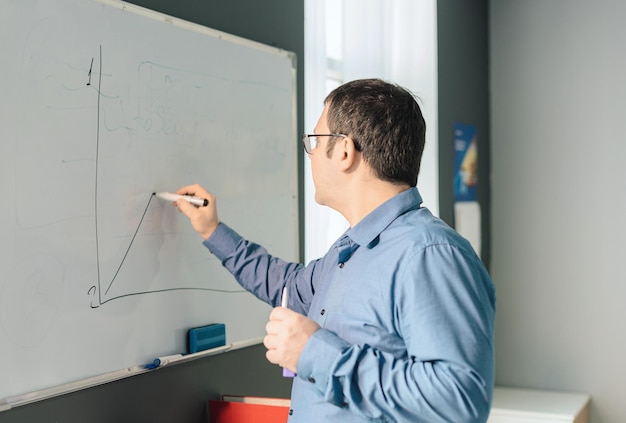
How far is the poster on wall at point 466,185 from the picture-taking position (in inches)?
147

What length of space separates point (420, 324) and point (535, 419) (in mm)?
2260

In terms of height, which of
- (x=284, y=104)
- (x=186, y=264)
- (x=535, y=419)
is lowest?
(x=535, y=419)

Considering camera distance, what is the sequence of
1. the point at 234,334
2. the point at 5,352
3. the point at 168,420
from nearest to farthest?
the point at 5,352, the point at 168,420, the point at 234,334

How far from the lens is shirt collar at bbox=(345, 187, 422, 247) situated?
5.20 ft

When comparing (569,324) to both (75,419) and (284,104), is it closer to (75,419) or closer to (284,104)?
(284,104)

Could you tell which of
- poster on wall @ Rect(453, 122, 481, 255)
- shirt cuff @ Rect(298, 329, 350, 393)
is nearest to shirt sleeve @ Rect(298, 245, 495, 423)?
shirt cuff @ Rect(298, 329, 350, 393)

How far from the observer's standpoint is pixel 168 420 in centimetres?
207

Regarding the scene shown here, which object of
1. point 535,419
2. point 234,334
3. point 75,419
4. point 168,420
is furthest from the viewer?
point 535,419

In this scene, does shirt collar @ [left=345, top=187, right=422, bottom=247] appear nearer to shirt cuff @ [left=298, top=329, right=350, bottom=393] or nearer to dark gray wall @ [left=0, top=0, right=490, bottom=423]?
shirt cuff @ [left=298, top=329, right=350, bottom=393]

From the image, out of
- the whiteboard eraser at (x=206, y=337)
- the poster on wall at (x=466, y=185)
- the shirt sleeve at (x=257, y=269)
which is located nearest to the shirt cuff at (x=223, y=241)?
the shirt sleeve at (x=257, y=269)

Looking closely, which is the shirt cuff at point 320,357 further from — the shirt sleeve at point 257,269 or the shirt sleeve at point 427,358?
the shirt sleeve at point 257,269

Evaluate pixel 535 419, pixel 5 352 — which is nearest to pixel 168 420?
pixel 5 352

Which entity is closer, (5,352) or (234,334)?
(5,352)

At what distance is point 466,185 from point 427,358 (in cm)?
256
